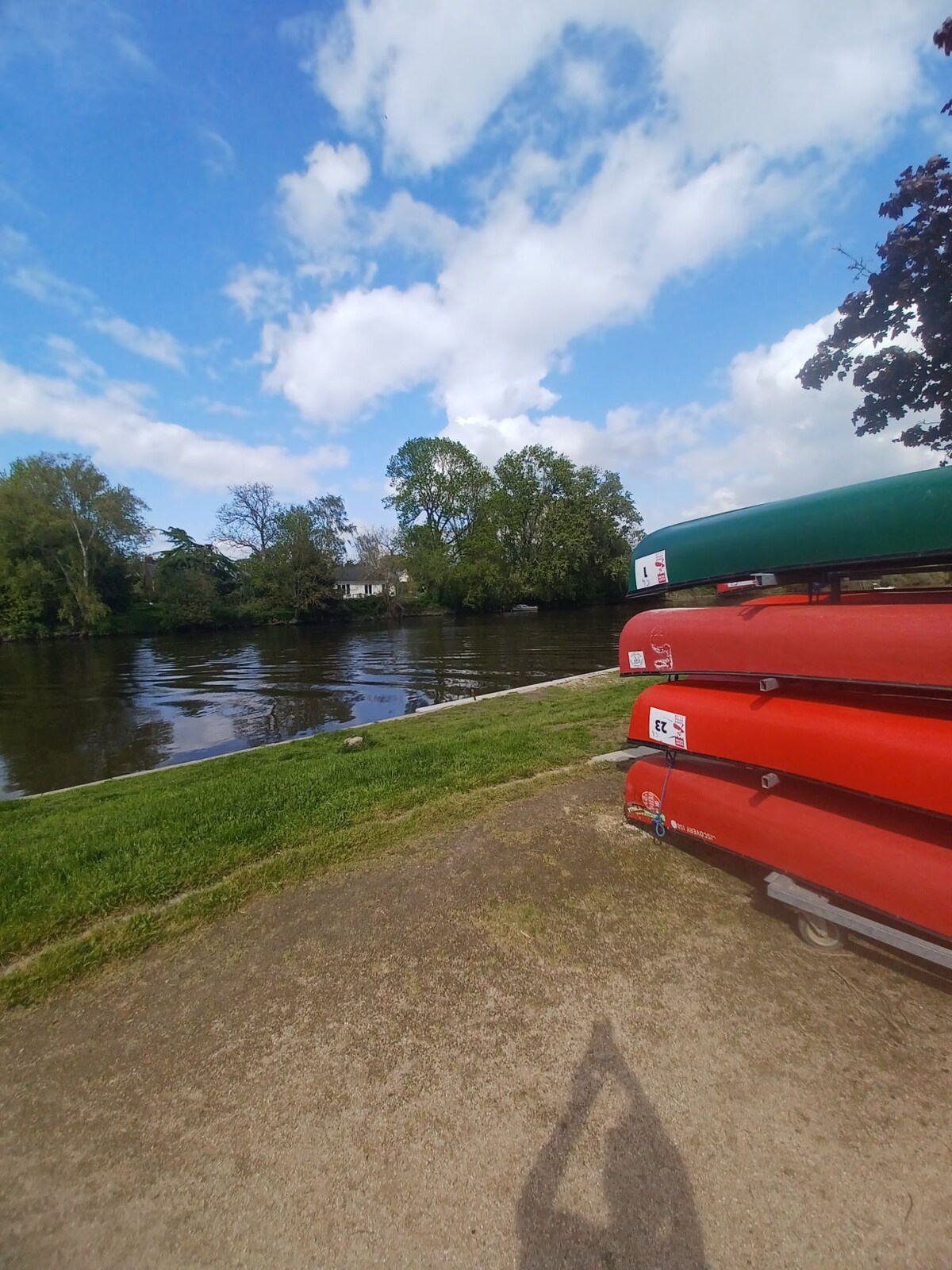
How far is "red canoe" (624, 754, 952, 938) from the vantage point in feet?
8.34

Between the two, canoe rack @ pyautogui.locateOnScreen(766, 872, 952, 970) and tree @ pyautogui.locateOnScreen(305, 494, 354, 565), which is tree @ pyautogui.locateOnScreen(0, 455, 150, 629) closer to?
tree @ pyautogui.locateOnScreen(305, 494, 354, 565)

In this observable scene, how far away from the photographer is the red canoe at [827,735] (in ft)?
8.49

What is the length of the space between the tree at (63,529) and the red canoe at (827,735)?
50.1m

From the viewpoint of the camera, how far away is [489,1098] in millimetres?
2137

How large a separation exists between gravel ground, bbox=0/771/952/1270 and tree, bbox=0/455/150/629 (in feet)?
162

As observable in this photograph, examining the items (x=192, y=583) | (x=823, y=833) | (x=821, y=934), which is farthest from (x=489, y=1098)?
(x=192, y=583)

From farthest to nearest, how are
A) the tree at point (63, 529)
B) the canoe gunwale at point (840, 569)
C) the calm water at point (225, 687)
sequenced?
the tree at point (63, 529) → the calm water at point (225, 687) → the canoe gunwale at point (840, 569)

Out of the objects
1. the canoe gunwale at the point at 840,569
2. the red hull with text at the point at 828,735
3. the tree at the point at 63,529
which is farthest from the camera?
the tree at the point at 63,529

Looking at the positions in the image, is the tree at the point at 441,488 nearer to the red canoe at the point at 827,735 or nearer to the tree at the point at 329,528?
the tree at the point at 329,528

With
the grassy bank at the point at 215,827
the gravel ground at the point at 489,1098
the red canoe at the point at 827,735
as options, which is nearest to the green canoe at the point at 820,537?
the red canoe at the point at 827,735

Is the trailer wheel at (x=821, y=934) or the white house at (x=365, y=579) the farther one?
the white house at (x=365, y=579)

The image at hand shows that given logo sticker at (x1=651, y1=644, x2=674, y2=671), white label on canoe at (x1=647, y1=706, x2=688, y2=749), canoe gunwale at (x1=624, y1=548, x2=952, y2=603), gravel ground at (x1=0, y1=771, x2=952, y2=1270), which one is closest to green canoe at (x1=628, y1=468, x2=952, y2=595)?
canoe gunwale at (x1=624, y1=548, x2=952, y2=603)

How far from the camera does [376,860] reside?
4.07 meters

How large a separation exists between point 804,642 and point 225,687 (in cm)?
1916
